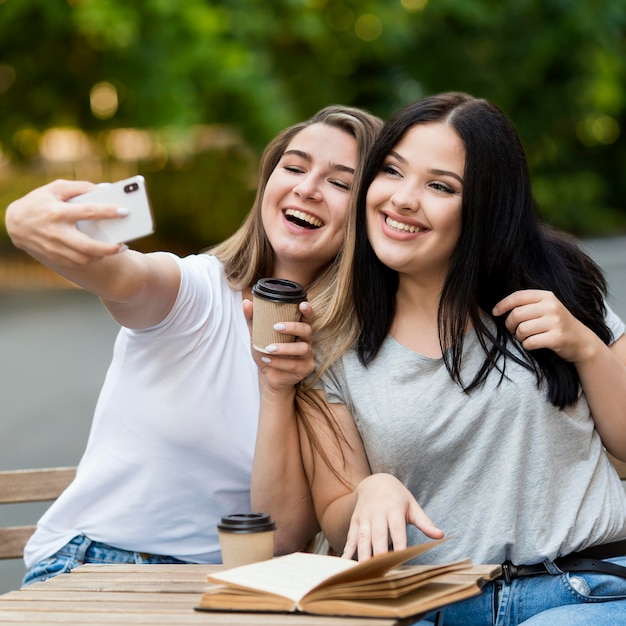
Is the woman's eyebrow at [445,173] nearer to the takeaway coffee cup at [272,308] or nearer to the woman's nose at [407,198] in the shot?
the woman's nose at [407,198]

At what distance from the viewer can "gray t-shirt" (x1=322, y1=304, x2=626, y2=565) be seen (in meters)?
2.56

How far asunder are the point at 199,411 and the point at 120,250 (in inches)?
25.9

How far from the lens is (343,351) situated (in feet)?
9.13

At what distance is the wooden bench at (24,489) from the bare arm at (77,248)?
3.17ft

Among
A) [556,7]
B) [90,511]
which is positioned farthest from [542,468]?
[556,7]

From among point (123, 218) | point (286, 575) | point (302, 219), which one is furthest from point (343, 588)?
point (302, 219)

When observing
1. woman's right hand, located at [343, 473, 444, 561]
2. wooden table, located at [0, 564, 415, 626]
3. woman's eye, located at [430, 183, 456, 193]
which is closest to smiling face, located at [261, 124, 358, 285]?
woman's eye, located at [430, 183, 456, 193]

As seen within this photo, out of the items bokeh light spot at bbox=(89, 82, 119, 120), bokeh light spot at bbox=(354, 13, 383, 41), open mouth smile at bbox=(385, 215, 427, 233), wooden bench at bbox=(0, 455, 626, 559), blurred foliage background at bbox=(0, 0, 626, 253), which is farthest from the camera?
bokeh light spot at bbox=(354, 13, 383, 41)

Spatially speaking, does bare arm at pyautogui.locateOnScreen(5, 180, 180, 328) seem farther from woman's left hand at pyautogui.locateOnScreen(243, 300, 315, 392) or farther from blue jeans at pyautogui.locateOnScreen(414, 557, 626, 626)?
blue jeans at pyautogui.locateOnScreen(414, 557, 626, 626)

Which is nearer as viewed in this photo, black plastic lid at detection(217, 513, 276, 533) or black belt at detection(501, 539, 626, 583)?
black plastic lid at detection(217, 513, 276, 533)

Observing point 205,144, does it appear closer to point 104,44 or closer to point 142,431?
point 104,44

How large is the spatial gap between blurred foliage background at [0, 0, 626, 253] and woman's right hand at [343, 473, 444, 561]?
1015cm

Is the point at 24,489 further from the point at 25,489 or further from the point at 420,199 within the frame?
the point at 420,199

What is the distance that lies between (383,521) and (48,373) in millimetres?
8758
